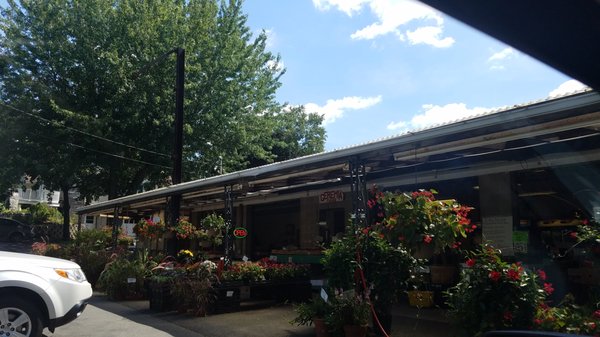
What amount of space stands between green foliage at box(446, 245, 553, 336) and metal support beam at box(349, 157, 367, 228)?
7.23ft

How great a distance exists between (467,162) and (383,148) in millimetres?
3713

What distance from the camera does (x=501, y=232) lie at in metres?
9.96

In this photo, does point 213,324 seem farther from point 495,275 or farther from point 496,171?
point 496,171

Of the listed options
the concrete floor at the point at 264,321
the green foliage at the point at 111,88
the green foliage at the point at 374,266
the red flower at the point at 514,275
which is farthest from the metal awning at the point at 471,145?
the green foliage at the point at 111,88

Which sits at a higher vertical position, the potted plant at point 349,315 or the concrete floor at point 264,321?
the potted plant at point 349,315

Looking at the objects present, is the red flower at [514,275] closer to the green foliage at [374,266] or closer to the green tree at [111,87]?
the green foliage at [374,266]

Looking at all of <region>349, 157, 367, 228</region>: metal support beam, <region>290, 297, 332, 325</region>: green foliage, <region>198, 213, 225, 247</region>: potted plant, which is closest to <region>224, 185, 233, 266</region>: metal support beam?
<region>198, 213, 225, 247</region>: potted plant

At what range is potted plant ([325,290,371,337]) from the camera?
21.7 ft

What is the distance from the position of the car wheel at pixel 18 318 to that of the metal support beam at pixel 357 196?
14.2ft

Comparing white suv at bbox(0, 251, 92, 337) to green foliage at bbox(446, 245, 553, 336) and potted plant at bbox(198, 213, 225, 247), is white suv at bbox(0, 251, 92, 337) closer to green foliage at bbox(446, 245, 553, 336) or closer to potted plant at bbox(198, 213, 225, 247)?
green foliage at bbox(446, 245, 553, 336)

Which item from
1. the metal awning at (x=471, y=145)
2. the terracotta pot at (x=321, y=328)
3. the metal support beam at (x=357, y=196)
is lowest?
the terracotta pot at (x=321, y=328)

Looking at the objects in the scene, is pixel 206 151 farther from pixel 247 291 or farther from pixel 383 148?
pixel 383 148

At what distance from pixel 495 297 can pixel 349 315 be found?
7.12 feet

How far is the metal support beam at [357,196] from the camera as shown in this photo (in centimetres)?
746
